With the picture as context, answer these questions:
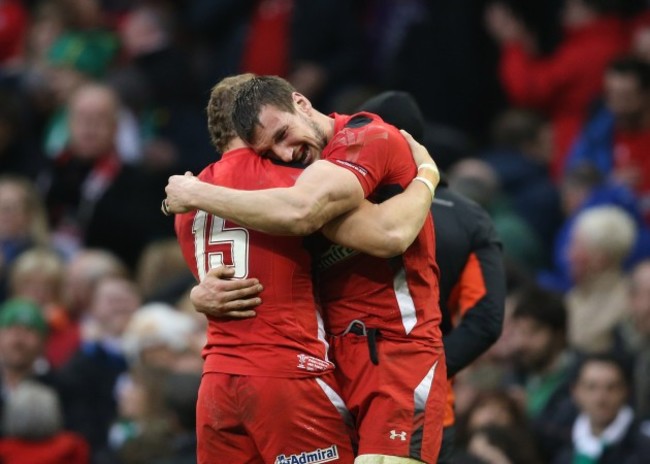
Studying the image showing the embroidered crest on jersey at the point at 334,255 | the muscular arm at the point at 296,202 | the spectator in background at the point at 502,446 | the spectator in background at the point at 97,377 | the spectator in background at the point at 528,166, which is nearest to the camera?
the muscular arm at the point at 296,202

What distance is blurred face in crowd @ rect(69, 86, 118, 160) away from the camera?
36.9ft

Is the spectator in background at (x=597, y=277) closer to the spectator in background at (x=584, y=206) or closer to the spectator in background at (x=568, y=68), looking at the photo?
the spectator in background at (x=584, y=206)

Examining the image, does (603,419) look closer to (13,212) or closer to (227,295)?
(227,295)

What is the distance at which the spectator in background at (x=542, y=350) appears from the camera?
27.6ft

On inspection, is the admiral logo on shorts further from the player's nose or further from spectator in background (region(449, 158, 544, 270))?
spectator in background (region(449, 158, 544, 270))

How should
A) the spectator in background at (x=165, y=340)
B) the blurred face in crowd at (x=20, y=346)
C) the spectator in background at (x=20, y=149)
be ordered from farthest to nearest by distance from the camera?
the spectator in background at (x=20, y=149) → the blurred face in crowd at (x=20, y=346) → the spectator in background at (x=165, y=340)

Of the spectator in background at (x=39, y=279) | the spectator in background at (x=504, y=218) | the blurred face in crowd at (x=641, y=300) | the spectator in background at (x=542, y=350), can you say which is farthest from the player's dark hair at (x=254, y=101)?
the spectator in background at (x=39, y=279)

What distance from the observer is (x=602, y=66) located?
11.0 meters

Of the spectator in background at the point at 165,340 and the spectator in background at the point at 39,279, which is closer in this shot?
the spectator in background at the point at 165,340

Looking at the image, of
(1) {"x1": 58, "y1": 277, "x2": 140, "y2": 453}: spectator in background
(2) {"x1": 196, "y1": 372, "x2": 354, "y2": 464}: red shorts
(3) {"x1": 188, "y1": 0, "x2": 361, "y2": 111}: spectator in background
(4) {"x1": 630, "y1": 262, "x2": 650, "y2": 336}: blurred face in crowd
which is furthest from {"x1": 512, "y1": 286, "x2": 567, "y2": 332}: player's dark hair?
(3) {"x1": 188, "y1": 0, "x2": 361, "y2": 111}: spectator in background

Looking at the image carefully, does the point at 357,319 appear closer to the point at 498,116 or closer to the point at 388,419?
the point at 388,419

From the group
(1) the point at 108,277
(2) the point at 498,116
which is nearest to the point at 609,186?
(2) the point at 498,116

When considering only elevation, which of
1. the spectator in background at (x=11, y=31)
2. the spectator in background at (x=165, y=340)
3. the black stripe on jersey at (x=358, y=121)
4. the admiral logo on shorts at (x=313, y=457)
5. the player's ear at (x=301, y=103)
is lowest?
the admiral logo on shorts at (x=313, y=457)

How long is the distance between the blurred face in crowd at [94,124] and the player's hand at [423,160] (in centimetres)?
573
